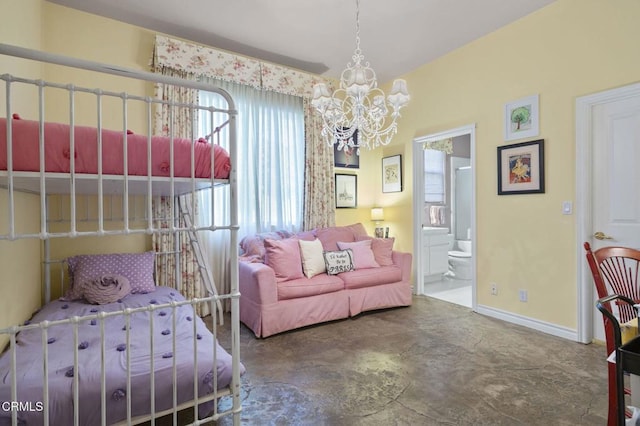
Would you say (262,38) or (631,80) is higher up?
(262,38)

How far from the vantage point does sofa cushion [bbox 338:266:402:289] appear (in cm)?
353

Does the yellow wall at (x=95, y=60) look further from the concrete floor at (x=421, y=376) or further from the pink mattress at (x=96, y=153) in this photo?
the pink mattress at (x=96, y=153)

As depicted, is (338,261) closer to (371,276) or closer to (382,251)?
(371,276)

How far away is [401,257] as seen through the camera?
3926 mm

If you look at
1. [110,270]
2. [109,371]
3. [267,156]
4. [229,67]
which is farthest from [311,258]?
[229,67]

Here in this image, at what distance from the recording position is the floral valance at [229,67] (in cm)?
A: 337

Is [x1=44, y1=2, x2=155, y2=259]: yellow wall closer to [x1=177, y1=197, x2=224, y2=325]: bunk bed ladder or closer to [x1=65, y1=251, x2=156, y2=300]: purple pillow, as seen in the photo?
[x1=65, y1=251, x2=156, y2=300]: purple pillow

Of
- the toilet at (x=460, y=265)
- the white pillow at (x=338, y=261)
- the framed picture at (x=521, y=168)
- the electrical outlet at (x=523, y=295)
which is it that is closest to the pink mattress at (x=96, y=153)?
the white pillow at (x=338, y=261)

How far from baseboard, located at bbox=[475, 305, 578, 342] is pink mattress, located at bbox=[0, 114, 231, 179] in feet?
10.5

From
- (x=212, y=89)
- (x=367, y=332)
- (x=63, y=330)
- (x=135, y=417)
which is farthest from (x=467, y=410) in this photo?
(x=63, y=330)

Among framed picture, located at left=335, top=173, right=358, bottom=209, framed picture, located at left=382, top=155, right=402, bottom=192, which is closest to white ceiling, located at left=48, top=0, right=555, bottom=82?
framed picture, located at left=382, top=155, right=402, bottom=192

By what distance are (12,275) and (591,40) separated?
15.1 ft

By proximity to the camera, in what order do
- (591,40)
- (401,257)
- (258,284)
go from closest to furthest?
1. (591,40)
2. (258,284)
3. (401,257)

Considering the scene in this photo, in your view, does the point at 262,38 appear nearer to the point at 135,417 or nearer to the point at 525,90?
the point at 525,90
